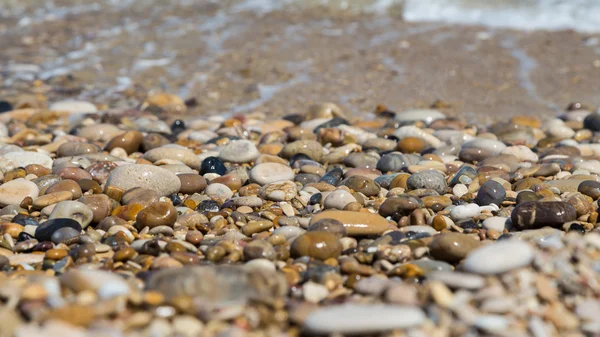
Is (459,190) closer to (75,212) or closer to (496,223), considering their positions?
(496,223)

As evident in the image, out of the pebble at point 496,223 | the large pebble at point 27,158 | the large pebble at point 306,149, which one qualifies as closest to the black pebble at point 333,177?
the large pebble at point 306,149

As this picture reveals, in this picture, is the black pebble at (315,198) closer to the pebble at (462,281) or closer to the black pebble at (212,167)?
the black pebble at (212,167)

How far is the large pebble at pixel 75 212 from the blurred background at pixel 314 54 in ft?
9.91

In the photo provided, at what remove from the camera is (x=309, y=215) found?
3.65 metres

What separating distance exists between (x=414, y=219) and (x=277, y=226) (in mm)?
720

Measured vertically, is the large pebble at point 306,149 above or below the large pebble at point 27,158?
below

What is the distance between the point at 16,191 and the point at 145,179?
2.43ft

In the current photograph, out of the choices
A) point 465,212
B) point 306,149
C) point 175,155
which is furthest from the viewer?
point 306,149

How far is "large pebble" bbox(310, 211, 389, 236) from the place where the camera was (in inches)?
129

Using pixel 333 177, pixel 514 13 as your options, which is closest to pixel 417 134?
pixel 333 177

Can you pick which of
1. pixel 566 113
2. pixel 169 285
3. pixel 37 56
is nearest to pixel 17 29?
pixel 37 56

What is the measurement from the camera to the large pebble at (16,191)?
12.6 feet

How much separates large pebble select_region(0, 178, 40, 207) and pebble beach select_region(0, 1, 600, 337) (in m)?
0.01

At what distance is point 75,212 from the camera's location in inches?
Answer: 138
